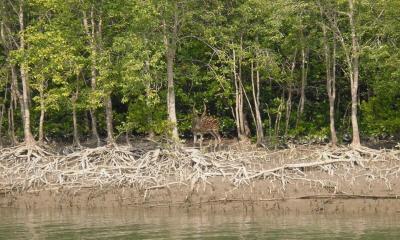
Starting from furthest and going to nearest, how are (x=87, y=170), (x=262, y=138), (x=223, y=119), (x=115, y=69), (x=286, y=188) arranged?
(x=223, y=119), (x=262, y=138), (x=115, y=69), (x=87, y=170), (x=286, y=188)

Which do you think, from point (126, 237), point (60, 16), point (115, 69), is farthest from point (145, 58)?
point (126, 237)

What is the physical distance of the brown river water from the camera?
19.9 m

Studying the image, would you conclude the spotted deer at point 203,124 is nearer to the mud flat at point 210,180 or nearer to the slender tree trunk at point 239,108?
the slender tree trunk at point 239,108

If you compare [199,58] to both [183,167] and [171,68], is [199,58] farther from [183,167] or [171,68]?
[183,167]

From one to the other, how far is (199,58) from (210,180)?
857 cm

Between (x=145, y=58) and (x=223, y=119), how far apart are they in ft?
23.4

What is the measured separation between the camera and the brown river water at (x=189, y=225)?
65.4 feet

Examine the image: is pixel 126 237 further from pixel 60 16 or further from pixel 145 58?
pixel 60 16

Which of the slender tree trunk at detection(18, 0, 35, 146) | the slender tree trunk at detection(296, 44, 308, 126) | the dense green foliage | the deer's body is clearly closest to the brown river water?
the slender tree trunk at detection(18, 0, 35, 146)

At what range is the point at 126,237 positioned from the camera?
19.9 metres

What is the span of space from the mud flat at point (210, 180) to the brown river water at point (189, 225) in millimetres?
674

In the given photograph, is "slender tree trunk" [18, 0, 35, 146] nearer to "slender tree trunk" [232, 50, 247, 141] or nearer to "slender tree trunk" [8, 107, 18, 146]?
"slender tree trunk" [8, 107, 18, 146]

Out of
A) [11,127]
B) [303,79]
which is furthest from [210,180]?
[11,127]

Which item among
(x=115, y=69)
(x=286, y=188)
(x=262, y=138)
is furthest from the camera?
(x=262, y=138)
